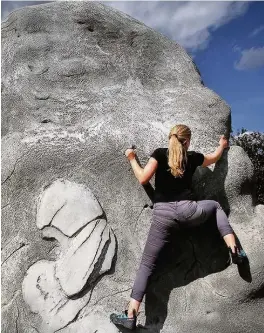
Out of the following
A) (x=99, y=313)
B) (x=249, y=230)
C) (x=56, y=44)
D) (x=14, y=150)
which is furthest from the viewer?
(x=56, y=44)

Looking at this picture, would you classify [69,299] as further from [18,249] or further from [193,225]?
[193,225]

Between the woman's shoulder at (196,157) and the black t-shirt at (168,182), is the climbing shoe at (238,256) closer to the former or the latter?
the black t-shirt at (168,182)

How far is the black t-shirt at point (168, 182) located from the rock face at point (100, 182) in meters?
0.30

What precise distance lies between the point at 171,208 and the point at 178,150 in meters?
0.40

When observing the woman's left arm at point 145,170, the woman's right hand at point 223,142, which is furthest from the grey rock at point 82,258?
the woman's right hand at point 223,142

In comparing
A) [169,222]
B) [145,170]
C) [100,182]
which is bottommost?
[169,222]

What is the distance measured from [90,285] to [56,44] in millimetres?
2040

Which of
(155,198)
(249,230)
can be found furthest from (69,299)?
(249,230)

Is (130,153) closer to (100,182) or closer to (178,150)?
(100,182)

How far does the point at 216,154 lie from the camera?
3.72 m

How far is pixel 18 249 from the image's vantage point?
3742mm

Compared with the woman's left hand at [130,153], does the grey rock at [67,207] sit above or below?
below

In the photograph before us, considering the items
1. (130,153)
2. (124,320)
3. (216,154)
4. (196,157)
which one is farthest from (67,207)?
(216,154)

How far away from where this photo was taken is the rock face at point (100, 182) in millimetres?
3449
